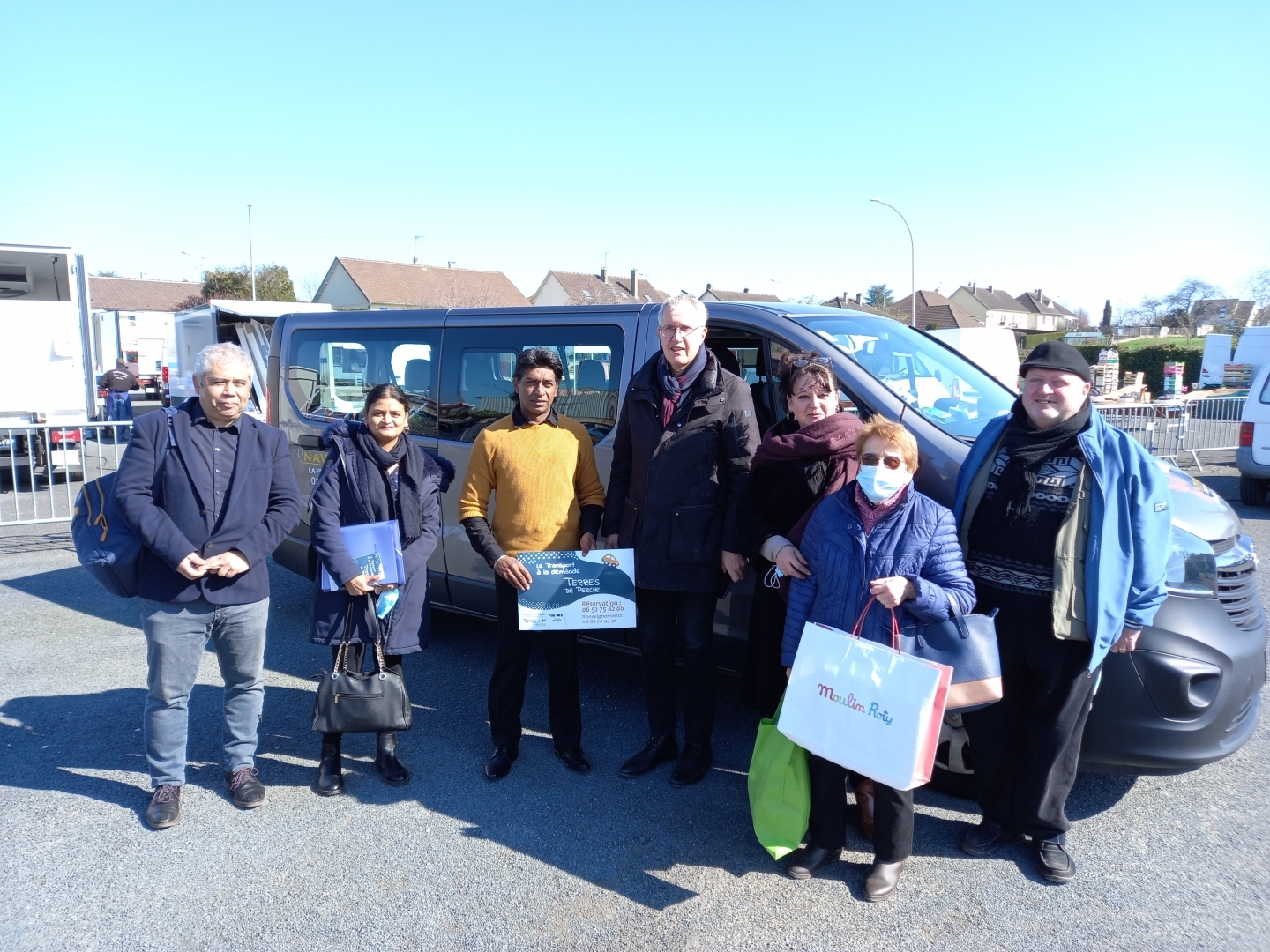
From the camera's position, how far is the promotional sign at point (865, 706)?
2543mm

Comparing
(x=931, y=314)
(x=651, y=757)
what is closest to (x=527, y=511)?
(x=651, y=757)

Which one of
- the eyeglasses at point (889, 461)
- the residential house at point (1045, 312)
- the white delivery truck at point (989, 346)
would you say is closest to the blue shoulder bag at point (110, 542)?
the eyeglasses at point (889, 461)

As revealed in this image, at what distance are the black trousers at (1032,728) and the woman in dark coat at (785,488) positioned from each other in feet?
2.28

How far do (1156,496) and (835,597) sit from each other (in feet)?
3.56

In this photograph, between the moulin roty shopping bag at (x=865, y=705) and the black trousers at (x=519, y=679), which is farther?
the black trousers at (x=519, y=679)

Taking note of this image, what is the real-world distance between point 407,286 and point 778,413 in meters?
51.7

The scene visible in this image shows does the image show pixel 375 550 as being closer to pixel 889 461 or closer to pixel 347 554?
pixel 347 554

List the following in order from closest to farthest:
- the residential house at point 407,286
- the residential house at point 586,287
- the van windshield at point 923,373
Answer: the van windshield at point 923,373
the residential house at point 407,286
the residential house at point 586,287

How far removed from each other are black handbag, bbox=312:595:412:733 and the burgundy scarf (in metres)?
1.76

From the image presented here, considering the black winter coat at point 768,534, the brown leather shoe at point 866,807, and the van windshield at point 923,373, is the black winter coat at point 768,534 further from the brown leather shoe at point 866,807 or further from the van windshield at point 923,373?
the van windshield at point 923,373

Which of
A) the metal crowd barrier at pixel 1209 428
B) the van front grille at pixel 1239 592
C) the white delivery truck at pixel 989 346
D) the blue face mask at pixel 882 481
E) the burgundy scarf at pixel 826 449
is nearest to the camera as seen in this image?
the blue face mask at pixel 882 481

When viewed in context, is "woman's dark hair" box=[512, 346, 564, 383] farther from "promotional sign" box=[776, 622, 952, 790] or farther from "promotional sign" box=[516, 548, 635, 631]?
"promotional sign" box=[776, 622, 952, 790]

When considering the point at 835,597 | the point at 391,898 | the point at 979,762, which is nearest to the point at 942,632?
the point at 835,597

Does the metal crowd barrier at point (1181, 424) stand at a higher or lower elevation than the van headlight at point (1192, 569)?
lower
